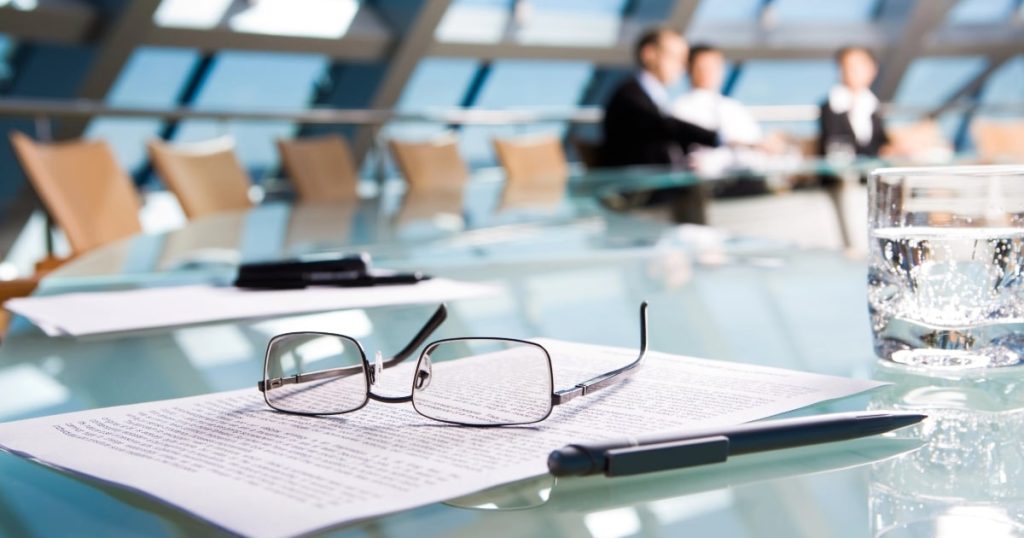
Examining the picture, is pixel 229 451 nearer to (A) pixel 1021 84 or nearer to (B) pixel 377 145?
(B) pixel 377 145

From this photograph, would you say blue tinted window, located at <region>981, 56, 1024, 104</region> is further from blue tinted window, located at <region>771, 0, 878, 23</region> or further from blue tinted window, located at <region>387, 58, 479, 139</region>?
blue tinted window, located at <region>387, 58, 479, 139</region>

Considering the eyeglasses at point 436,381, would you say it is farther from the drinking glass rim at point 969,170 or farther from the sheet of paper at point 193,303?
the sheet of paper at point 193,303

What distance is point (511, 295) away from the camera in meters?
0.97

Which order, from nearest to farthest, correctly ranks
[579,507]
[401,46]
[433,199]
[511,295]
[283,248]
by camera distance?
[579,507] < [511,295] < [283,248] < [433,199] < [401,46]

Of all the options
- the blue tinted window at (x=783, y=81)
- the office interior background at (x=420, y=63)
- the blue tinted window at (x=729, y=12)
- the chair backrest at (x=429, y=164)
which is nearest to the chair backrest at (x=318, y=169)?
the chair backrest at (x=429, y=164)

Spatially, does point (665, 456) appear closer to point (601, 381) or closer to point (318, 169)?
point (601, 381)

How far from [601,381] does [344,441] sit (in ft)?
0.44

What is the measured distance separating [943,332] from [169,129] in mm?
9327

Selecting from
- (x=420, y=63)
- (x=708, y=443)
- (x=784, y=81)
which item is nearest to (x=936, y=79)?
(x=784, y=81)

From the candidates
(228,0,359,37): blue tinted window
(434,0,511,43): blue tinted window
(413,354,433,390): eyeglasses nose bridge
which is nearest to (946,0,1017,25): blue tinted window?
(434,0,511,43): blue tinted window

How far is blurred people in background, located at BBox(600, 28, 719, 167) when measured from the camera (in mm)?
5035

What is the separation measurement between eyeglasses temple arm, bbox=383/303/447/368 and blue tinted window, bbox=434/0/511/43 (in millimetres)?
8749

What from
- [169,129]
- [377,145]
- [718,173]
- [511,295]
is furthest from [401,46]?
[511,295]

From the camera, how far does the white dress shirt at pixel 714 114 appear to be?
218 inches
